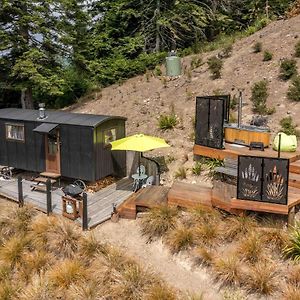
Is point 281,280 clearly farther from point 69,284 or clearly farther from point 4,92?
point 4,92

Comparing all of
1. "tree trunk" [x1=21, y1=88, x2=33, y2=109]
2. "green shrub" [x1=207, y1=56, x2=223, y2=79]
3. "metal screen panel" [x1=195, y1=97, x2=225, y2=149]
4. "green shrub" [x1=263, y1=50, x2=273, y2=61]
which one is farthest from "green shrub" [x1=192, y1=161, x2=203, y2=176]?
"tree trunk" [x1=21, y1=88, x2=33, y2=109]

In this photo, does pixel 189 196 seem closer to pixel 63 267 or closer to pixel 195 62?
pixel 63 267

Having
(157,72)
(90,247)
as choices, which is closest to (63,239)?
(90,247)

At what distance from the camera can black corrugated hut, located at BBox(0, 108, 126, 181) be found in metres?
12.2

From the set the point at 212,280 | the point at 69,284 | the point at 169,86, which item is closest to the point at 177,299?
the point at 212,280

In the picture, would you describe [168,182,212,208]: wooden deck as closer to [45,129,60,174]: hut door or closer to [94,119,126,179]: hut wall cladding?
[94,119,126,179]: hut wall cladding

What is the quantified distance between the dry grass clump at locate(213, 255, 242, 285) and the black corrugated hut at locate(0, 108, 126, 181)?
555cm

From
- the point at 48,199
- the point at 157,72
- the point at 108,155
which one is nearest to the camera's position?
the point at 48,199

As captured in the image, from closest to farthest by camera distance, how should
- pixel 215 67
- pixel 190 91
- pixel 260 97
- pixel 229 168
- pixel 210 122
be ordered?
pixel 229 168, pixel 210 122, pixel 260 97, pixel 190 91, pixel 215 67

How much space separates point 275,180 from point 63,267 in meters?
5.32

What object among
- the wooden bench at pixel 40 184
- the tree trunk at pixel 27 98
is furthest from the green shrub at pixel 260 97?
the tree trunk at pixel 27 98

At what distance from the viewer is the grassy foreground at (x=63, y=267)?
26.8 feet

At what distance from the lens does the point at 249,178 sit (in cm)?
909

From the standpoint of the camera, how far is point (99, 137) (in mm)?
12305
